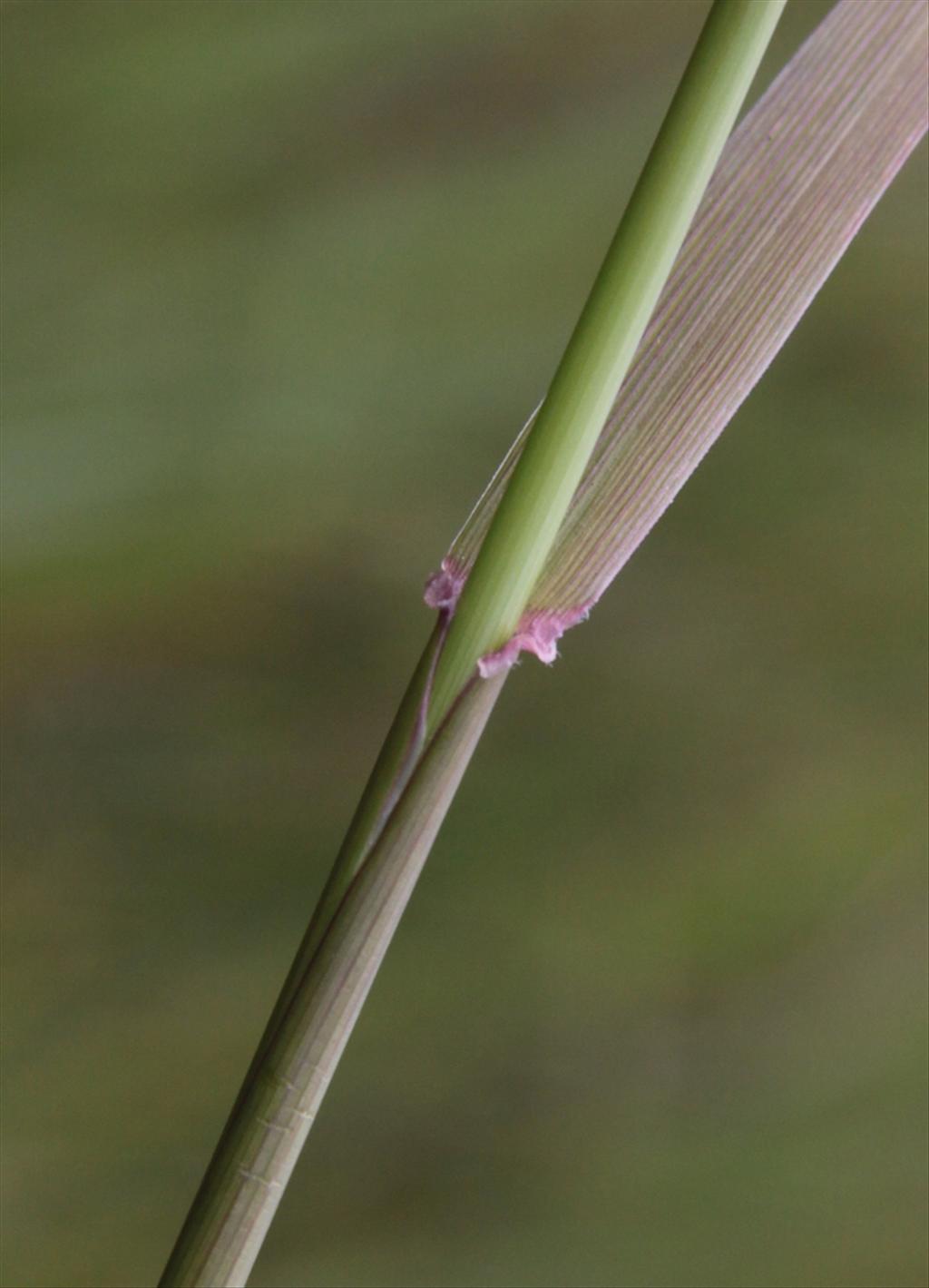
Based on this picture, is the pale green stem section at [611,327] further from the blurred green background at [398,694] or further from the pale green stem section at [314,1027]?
the blurred green background at [398,694]

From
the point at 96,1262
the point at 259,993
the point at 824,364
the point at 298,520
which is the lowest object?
the point at 96,1262

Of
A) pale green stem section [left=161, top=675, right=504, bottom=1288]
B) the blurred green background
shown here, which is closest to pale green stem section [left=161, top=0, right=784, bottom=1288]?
pale green stem section [left=161, top=675, right=504, bottom=1288]

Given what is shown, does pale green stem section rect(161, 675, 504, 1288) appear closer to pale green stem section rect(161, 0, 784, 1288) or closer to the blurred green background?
pale green stem section rect(161, 0, 784, 1288)

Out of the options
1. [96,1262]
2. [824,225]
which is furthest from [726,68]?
[96,1262]

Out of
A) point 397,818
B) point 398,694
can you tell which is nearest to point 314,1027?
point 397,818

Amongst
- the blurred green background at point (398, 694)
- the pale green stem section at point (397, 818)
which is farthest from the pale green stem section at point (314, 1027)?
the blurred green background at point (398, 694)

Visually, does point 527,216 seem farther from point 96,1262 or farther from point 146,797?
point 96,1262
